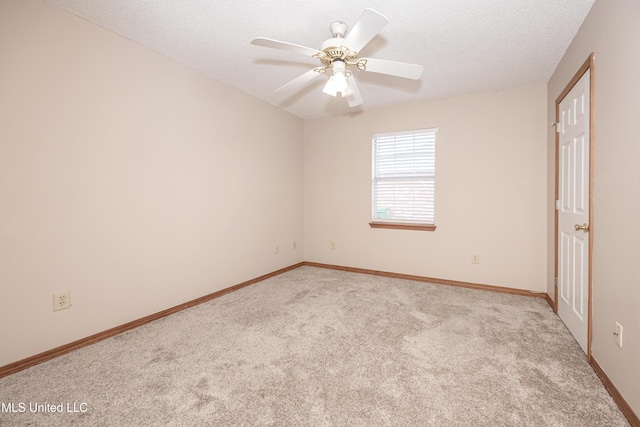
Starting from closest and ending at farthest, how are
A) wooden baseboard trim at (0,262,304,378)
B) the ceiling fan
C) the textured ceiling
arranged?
the ceiling fan < wooden baseboard trim at (0,262,304,378) < the textured ceiling

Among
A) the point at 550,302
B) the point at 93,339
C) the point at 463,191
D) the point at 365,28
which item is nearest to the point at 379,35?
the point at 365,28

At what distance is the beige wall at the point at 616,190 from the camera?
4.63 ft

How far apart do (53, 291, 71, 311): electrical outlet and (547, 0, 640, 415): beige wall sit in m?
3.40

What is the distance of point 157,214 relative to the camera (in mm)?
2645

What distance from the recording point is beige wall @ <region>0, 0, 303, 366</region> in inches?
72.1

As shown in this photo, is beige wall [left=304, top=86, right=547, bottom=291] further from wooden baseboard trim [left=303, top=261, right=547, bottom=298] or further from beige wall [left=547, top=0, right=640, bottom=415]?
beige wall [left=547, top=0, right=640, bottom=415]

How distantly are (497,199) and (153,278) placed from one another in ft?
12.6

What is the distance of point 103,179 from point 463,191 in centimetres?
378

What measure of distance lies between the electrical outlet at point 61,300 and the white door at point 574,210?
3634 mm

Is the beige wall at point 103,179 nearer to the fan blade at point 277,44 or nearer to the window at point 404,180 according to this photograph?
the fan blade at point 277,44

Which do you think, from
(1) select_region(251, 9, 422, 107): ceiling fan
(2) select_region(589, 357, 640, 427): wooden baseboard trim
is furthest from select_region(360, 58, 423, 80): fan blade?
(2) select_region(589, 357, 640, 427): wooden baseboard trim

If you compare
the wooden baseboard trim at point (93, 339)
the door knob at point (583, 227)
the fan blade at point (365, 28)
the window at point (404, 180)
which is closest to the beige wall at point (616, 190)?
the door knob at point (583, 227)

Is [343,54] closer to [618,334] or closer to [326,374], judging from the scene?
[326,374]

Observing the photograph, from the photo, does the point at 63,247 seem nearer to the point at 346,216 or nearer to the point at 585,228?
the point at 346,216
